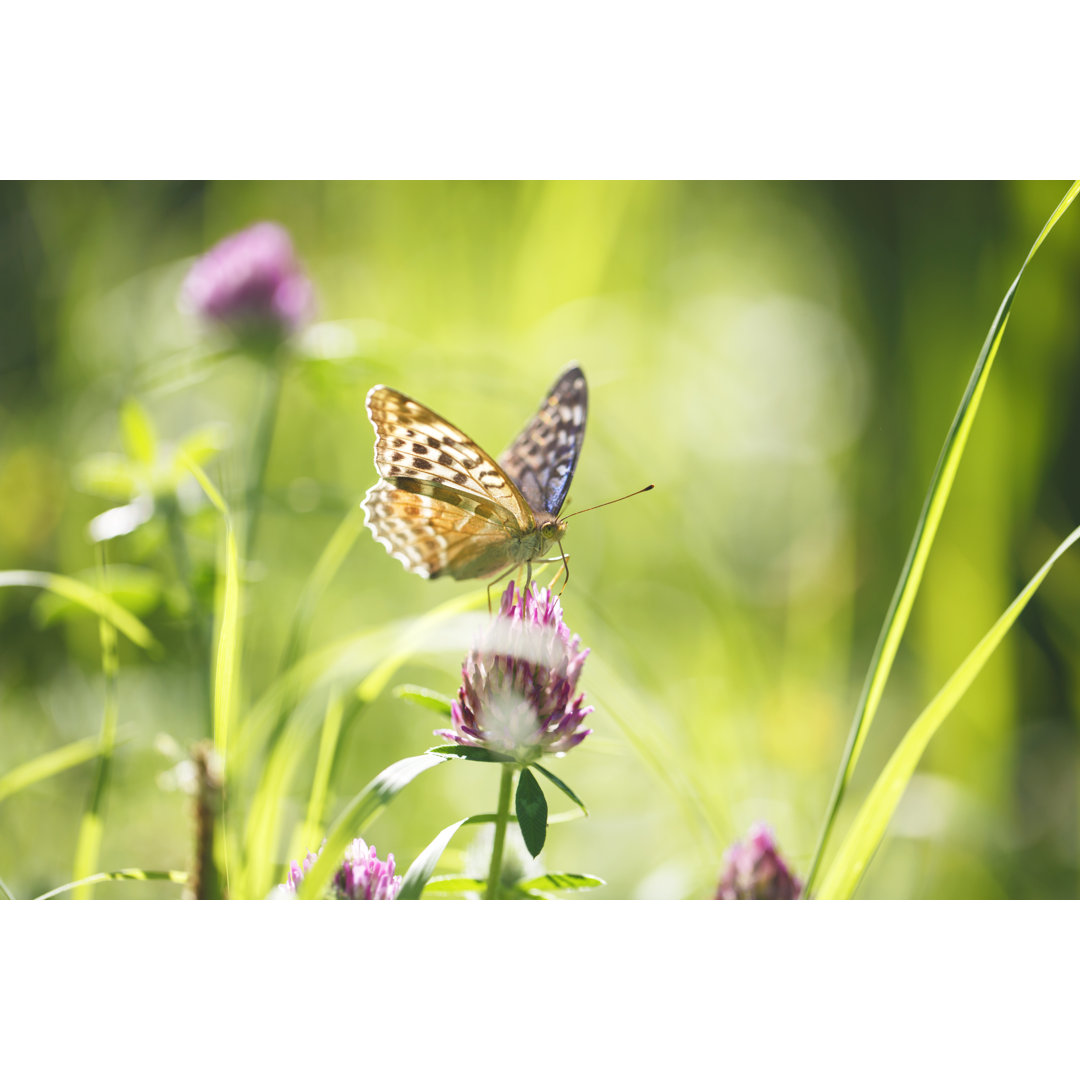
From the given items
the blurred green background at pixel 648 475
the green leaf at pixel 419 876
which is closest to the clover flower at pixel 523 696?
the green leaf at pixel 419 876

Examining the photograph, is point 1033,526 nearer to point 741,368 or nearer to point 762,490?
point 762,490

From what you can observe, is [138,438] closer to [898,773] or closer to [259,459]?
[259,459]

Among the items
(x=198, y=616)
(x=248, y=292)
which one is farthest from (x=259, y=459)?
(x=198, y=616)

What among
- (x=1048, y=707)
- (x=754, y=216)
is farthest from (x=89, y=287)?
(x=1048, y=707)

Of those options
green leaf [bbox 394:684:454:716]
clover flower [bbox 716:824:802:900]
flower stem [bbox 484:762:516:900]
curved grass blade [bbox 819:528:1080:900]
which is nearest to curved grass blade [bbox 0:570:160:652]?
green leaf [bbox 394:684:454:716]

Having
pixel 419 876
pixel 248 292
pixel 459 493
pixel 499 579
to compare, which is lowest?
pixel 419 876
